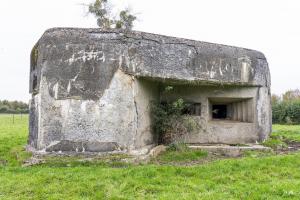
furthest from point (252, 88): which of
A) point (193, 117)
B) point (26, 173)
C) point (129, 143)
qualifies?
point (26, 173)

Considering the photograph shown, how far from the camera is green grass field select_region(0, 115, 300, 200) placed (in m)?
4.54

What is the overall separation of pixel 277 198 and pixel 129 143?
9.63 ft

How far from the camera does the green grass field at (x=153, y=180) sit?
4.54 m

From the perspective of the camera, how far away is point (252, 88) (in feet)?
27.7

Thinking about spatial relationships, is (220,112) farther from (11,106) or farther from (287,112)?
(11,106)

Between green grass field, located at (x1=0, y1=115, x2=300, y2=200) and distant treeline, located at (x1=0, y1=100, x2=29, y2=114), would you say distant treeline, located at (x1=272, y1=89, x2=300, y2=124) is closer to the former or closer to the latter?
green grass field, located at (x1=0, y1=115, x2=300, y2=200)

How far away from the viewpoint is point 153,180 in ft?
16.6

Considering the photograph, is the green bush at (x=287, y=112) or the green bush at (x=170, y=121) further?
the green bush at (x=287, y=112)

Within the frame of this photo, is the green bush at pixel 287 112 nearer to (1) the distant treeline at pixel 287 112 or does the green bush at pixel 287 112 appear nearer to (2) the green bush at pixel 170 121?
(1) the distant treeline at pixel 287 112

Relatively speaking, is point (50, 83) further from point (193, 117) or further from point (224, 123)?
point (224, 123)

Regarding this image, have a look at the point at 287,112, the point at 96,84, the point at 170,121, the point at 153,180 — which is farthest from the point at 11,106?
the point at 153,180

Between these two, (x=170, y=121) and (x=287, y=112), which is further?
(x=287, y=112)

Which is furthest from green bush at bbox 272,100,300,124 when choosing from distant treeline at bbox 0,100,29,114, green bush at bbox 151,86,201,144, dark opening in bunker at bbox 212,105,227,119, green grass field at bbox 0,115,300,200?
distant treeline at bbox 0,100,29,114

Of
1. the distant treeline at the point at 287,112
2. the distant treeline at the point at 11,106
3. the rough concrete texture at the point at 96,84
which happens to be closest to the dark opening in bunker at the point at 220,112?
the rough concrete texture at the point at 96,84
